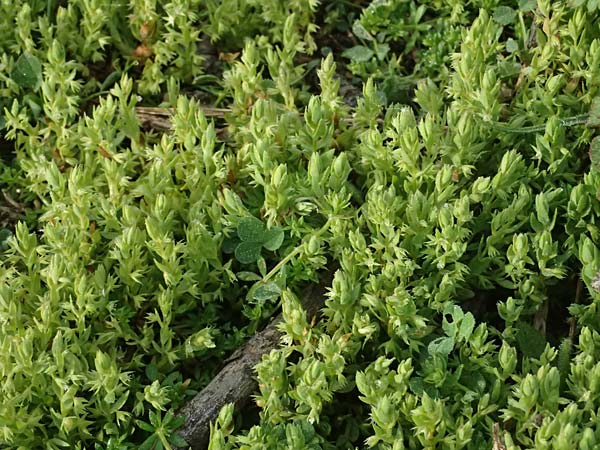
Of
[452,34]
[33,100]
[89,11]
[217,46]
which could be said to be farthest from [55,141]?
[452,34]

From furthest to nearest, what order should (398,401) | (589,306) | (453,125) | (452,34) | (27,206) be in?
(452,34) < (27,206) < (453,125) < (589,306) < (398,401)

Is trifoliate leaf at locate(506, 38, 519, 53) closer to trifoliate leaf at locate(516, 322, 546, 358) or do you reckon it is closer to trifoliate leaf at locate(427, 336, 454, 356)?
trifoliate leaf at locate(516, 322, 546, 358)

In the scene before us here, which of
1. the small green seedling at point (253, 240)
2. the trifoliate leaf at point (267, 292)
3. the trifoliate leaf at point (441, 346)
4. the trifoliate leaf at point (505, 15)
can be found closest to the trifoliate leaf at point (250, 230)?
the small green seedling at point (253, 240)

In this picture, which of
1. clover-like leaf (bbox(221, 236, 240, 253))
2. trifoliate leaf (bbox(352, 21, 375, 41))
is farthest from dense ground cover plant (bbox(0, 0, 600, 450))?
trifoliate leaf (bbox(352, 21, 375, 41))

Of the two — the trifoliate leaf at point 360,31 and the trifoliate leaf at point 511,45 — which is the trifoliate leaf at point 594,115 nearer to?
the trifoliate leaf at point 511,45

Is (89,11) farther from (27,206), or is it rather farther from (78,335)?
(78,335)

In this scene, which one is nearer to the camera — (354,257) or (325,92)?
(354,257)

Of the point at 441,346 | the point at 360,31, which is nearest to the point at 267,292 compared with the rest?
the point at 441,346
